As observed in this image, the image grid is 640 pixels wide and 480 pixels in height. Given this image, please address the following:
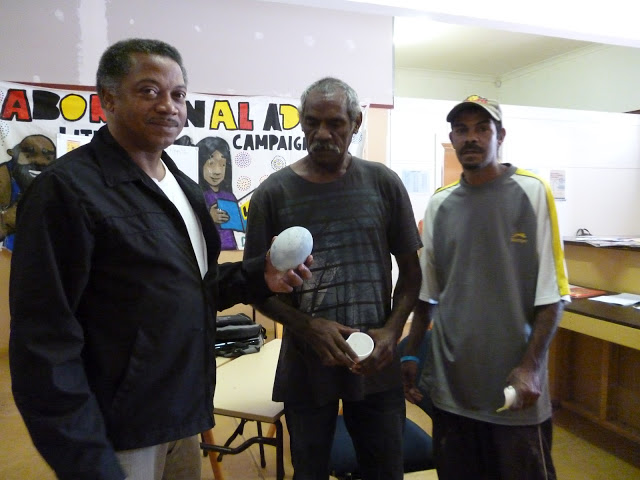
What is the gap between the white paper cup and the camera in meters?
1.17

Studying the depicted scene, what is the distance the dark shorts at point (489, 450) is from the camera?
4.17ft

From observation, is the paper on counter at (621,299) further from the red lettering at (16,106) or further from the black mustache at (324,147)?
the red lettering at (16,106)

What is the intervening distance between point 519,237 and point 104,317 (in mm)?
1054

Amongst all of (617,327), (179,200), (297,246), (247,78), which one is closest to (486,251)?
(297,246)

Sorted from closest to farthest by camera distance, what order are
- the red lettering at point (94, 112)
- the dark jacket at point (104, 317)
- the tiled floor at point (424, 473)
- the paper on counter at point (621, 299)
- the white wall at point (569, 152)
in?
the dark jacket at point (104, 317) → the tiled floor at point (424, 473) → the paper on counter at point (621, 299) → the red lettering at point (94, 112) → the white wall at point (569, 152)

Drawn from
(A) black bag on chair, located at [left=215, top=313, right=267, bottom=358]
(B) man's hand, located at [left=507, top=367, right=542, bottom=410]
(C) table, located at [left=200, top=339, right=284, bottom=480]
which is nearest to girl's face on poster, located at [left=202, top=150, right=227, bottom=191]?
(A) black bag on chair, located at [left=215, top=313, right=267, bottom=358]

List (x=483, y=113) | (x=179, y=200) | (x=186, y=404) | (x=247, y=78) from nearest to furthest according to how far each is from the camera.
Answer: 1. (x=186, y=404)
2. (x=179, y=200)
3. (x=483, y=113)
4. (x=247, y=78)

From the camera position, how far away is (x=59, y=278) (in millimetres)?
779

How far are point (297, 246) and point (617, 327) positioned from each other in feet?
6.49

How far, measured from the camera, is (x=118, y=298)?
34.2 inches

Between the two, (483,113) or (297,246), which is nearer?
(297,246)

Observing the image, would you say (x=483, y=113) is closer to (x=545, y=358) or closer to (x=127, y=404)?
(x=545, y=358)

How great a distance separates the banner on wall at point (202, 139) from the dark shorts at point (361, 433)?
9.02 feet

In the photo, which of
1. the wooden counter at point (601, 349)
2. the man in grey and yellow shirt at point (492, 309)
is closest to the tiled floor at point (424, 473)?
the wooden counter at point (601, 349)
